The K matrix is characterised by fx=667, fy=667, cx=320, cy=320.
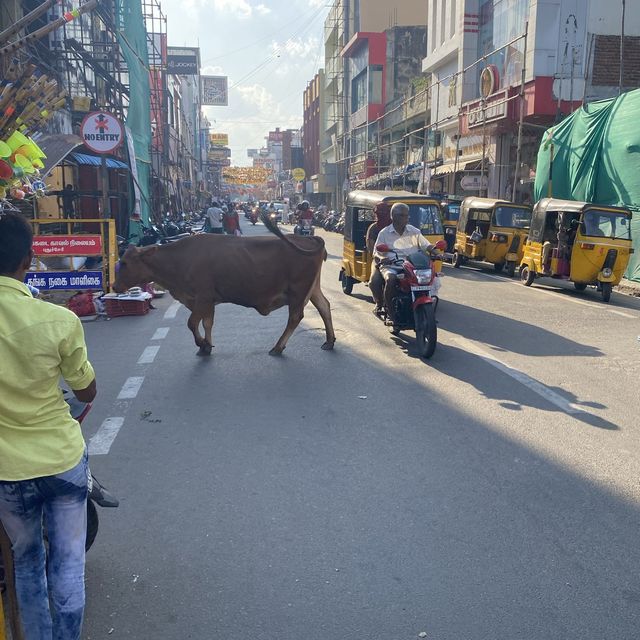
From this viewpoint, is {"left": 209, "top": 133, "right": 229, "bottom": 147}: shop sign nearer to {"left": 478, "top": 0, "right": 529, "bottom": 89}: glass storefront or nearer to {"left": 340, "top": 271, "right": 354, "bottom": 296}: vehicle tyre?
{"left": 478, "top": 0, "right": 529, "bottom": 89}: glass storefront

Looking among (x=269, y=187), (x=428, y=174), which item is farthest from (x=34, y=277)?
(x=269, y=187)

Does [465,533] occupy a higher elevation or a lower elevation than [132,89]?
lower

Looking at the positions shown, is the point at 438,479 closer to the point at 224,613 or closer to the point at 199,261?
the point at 224,613

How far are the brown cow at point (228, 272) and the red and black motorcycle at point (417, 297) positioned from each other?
3.39 ft

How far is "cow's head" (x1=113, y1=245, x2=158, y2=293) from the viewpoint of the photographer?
7.94m

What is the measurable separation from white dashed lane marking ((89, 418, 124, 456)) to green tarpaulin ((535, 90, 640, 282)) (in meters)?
13.1

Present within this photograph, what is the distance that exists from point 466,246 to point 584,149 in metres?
4.00

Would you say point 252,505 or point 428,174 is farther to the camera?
point 428,174

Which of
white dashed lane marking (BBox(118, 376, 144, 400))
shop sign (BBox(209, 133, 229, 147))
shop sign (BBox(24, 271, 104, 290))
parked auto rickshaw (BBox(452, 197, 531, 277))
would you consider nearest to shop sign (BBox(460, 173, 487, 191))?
parked auto rickshaw (BBox(452, 197, 531, 277))

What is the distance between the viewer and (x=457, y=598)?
314cm

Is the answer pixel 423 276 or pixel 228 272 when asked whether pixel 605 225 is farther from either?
pixel 228 272

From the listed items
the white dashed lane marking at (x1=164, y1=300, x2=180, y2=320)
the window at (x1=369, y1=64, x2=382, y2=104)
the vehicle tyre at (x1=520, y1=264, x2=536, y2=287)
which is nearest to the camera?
the white dashed lane marking at (x1=164, y1=300, x2=180, y2=320)

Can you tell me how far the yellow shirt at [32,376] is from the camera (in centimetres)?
233

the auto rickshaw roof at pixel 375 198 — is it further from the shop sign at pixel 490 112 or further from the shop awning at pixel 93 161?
the shop sign at pixel 490 112
